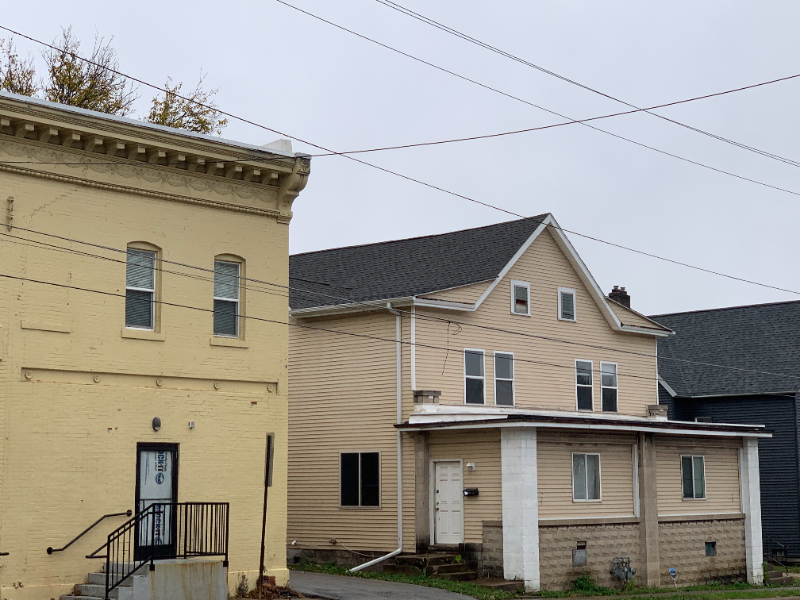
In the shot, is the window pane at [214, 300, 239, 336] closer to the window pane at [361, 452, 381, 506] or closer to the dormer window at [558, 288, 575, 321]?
the window pane at [361, 452, 381, 506]

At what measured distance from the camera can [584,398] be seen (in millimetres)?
33719

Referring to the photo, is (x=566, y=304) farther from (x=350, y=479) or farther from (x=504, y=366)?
(x=350, y=479)

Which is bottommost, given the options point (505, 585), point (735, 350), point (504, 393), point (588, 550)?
point (505, 585)

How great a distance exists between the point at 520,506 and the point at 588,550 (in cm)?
293

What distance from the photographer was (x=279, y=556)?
22.3 meters

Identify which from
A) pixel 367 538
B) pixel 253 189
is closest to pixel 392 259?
pixel 367 538

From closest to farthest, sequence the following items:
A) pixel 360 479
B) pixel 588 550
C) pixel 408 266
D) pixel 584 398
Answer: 1. pixel 588 550
2. pixel 360 479
3. pixel 408 266
4. pixel 584 398

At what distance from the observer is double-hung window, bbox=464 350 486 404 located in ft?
99.4

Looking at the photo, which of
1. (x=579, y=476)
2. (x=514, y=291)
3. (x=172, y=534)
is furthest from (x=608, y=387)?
(x=172, y=534)

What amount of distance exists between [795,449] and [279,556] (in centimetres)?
2353

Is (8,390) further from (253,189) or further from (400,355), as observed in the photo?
(400,355)

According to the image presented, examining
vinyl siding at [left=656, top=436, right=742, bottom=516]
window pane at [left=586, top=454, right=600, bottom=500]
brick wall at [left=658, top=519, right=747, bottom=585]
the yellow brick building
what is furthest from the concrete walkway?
vinyl siding at [left=656, top=436, right=742, bottom=516]

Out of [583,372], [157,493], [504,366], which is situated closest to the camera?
[157,493]

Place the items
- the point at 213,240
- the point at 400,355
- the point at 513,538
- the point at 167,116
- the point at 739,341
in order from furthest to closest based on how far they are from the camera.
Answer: the point at 739,341
the point at 167,116
the point at 400,355
the point at 513,538
the point at 213,240
